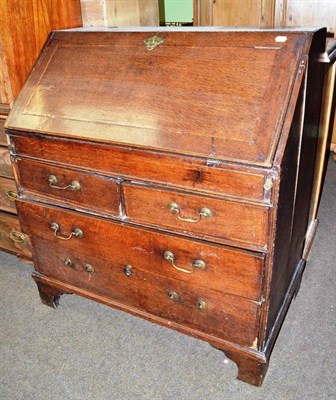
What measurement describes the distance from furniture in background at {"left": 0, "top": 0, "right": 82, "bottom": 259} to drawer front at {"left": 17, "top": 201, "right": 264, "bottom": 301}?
452 millimetres

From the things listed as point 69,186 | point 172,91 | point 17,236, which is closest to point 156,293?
point 69,186

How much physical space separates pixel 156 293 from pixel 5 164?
953 mm

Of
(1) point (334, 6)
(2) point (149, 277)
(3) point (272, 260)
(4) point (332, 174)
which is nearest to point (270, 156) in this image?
(3) point (272, 260)

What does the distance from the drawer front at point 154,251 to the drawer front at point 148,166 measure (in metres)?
0.21

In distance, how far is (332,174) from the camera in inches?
129

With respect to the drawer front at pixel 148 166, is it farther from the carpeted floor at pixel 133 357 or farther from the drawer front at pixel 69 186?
the carpeted floor at pixel 133 357

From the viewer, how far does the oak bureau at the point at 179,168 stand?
1.22 m

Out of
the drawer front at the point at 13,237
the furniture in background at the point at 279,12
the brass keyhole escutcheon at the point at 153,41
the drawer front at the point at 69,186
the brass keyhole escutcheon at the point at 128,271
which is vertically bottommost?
the drawer front at the point at 13,237

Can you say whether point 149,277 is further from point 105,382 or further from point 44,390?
point 44,390

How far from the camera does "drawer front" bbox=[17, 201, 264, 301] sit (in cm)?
133

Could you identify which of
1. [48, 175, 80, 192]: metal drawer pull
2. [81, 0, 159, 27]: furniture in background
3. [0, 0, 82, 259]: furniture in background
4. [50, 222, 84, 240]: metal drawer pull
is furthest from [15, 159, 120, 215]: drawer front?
[81, 0, 159, 27]: furniture in background

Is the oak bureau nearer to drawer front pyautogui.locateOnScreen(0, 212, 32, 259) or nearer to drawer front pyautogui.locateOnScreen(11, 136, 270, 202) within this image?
drawer front pyautogui.locateOnScreen(11, 136, 270, 202)

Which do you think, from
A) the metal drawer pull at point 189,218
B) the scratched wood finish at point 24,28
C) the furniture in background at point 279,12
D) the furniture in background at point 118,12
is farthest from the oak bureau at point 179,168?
the furniture in background at point 279,12

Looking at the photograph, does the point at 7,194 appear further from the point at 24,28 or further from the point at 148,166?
the point at 148,166
